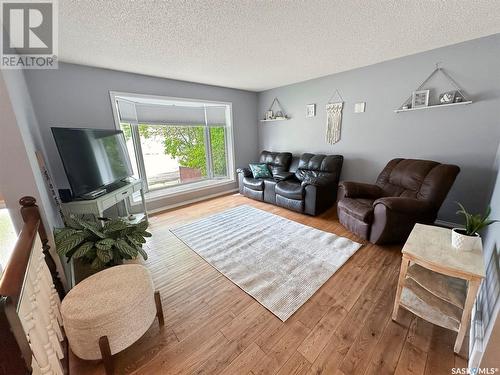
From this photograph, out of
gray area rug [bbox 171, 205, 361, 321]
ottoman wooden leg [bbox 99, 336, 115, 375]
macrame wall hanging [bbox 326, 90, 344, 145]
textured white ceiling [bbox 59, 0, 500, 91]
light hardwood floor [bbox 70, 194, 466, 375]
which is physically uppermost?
textured white ceiling [bbox 59, 0, 500, 91]

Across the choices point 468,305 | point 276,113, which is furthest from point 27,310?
point 276,113

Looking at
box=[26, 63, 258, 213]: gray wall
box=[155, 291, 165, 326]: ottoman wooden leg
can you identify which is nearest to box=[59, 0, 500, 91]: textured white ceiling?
box=[26, 63, 258, 213]: gray wall

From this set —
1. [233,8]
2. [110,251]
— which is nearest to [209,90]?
[233,8]

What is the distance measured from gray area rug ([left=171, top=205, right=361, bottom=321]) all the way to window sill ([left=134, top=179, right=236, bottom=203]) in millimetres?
1003

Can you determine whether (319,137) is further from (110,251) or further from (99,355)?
(99,355)

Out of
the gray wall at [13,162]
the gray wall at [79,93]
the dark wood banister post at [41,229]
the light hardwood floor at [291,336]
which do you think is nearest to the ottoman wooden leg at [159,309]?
the light hardwood floor at [291,336]

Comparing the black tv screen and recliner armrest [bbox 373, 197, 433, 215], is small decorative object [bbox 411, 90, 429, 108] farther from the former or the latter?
the black tv screen

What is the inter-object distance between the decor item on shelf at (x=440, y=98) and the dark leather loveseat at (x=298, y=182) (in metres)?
1.17

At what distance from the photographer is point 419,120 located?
2.82m

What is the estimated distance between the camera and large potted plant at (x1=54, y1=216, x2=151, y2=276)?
1596 mm

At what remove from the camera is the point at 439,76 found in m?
2.60

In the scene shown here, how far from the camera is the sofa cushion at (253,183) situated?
400cm

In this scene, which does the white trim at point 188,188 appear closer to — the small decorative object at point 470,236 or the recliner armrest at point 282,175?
the recliner armrest at point 282,175

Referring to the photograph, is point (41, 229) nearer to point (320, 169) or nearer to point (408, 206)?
point (408, 206)
